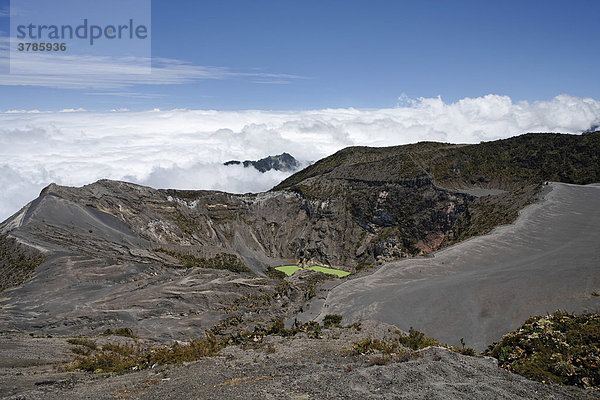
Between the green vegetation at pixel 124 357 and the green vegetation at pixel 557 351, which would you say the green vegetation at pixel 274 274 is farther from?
the green vegetation at pixel 557 351

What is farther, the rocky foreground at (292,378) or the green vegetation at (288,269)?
the green vegetation at (288,269)

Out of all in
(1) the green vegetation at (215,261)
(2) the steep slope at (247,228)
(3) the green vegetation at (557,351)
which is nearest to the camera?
(3) the green vegetation at (557,351)

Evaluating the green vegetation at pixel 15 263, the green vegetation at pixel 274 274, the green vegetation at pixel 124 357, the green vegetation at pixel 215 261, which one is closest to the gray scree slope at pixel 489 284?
the green vegetation at pixel 124 357

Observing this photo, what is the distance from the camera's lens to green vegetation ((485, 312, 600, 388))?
1343 cm

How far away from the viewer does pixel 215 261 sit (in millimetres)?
56250

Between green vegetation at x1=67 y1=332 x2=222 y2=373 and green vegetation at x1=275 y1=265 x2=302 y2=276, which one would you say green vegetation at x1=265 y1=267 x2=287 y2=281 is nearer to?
green vegetation at x1=275 y1=265 x2=302 y2=276

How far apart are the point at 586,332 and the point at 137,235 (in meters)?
55.7

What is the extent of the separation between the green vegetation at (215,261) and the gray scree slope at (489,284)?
75.8 ft

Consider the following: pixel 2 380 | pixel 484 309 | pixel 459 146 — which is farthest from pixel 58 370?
pixel 459 146

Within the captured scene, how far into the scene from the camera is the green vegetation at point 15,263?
3297cm

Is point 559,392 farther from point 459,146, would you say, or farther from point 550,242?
point 459,146

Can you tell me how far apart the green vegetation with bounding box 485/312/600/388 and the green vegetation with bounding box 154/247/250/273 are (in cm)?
3991

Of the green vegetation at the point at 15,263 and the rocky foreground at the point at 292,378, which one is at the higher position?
the green vegetation at the point at 15,263

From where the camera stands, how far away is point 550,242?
120 feet
